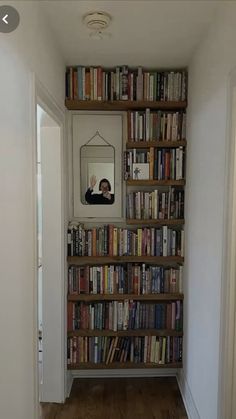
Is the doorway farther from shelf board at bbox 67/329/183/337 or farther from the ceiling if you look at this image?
the ceiling

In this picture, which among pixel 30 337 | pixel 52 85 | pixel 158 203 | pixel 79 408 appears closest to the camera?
pixel 30 337

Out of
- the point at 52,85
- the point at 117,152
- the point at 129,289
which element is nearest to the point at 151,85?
the point at 117,152

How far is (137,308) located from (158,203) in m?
0.84

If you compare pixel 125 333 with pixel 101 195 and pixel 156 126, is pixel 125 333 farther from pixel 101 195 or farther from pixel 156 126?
pixel 156 126

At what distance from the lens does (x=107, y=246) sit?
9.70 ft

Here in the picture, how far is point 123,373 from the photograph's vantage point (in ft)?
10.3

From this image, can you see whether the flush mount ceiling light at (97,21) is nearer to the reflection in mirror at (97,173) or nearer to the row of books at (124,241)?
the reflection in mirror at (97,173)

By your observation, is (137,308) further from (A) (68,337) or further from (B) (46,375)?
(B) (46,375)

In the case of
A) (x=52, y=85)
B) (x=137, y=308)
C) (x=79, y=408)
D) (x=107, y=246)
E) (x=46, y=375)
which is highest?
(x=52, y=85)

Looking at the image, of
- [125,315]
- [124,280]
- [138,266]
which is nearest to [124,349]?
[125,315]

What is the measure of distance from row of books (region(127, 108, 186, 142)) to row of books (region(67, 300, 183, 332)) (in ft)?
4.16

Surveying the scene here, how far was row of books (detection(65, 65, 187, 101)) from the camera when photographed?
2801mm

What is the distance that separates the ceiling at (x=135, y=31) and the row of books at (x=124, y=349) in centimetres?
208

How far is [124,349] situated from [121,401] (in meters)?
0.37
